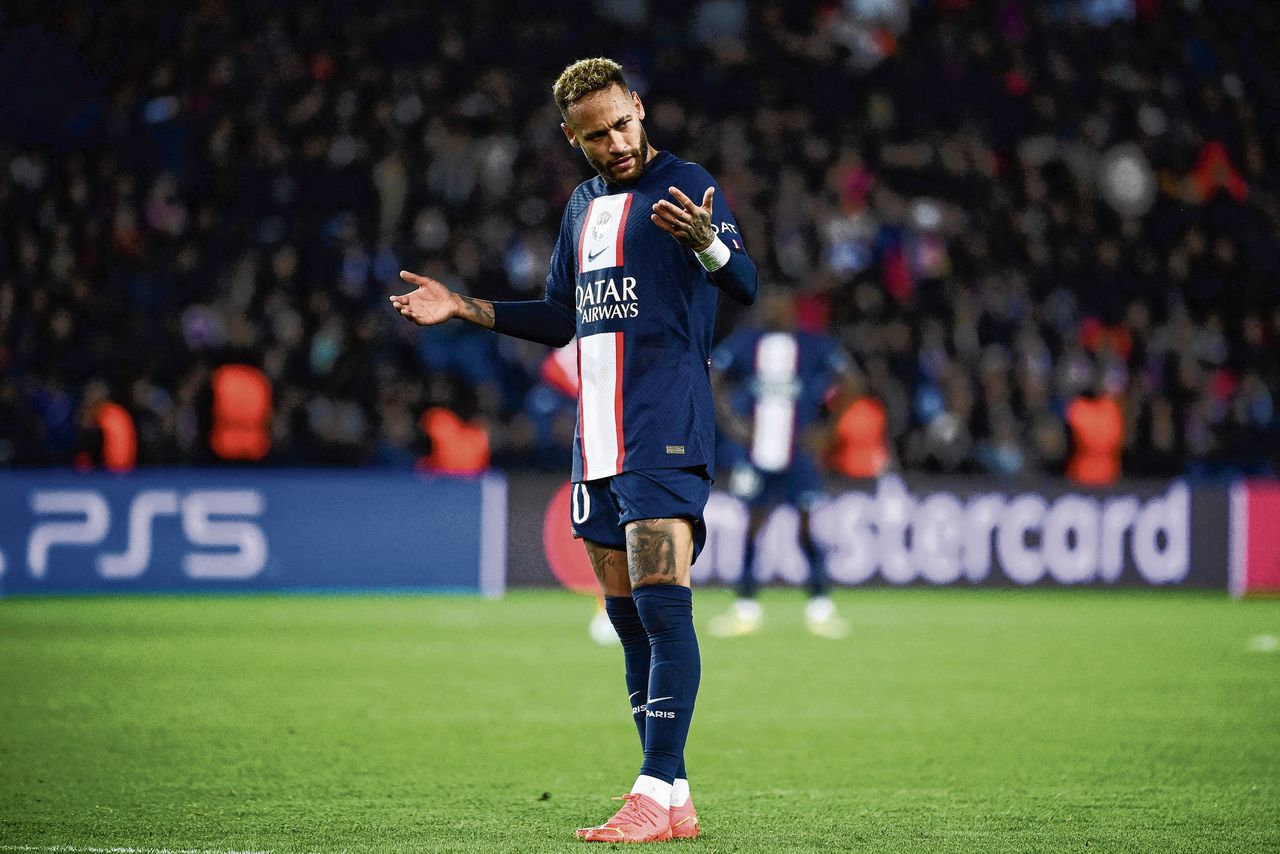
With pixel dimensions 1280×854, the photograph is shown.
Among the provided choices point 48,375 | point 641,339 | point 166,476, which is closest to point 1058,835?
point 641,339

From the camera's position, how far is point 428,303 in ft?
14.3

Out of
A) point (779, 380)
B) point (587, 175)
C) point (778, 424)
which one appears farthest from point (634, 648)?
point (587, 175)

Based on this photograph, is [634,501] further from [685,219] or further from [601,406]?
[685,219]

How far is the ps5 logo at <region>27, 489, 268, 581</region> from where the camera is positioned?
12344 millimetres

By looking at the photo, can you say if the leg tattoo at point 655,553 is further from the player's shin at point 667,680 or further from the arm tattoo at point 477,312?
the arm tattoo at point 477,312

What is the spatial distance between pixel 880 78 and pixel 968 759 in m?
15.7

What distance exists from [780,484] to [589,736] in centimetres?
485

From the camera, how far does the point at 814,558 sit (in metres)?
10.6

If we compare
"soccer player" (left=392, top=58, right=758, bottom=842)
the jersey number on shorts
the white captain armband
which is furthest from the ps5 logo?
the white captain armband

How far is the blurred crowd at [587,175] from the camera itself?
48.5 feet

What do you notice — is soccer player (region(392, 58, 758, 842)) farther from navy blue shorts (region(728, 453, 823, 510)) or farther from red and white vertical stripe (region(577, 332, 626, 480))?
navy blue shorts (region(728, 453, 823, 510))

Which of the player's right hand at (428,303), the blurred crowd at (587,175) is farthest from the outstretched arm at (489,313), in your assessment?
the blurred crowd at (587,175)

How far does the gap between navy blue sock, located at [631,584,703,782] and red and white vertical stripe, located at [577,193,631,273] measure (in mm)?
857

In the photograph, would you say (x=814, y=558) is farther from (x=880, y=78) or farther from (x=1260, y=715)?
(x=880, y=78)
